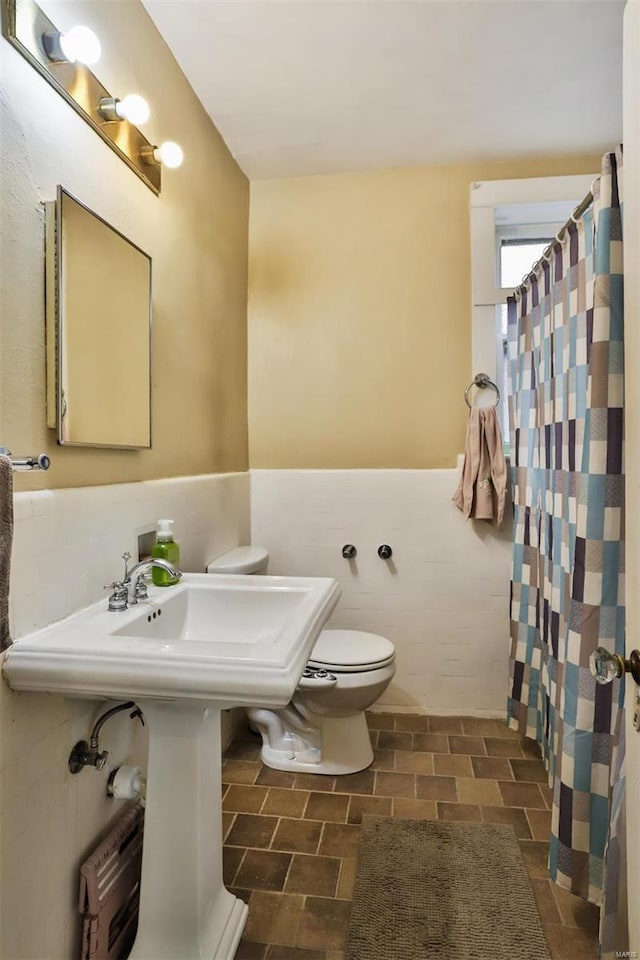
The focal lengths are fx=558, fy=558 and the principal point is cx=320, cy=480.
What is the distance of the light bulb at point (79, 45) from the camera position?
1.13 m

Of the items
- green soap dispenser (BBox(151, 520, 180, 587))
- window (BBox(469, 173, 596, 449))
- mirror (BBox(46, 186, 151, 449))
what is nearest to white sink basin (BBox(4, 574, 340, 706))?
green soap dispenser (BBox(151, 520, 180, 587))

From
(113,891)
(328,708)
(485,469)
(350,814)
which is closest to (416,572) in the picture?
(485,469)

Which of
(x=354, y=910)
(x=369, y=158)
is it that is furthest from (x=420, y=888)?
(x=369, y=158)

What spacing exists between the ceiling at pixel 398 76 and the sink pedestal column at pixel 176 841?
6.56 ft

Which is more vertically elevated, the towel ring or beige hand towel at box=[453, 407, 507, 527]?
the towel ring

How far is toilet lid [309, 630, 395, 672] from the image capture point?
2.01 metres

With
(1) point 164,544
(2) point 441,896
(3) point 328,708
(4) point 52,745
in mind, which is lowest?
(2) point 441,896

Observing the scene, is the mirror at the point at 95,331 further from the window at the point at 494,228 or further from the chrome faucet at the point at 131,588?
the window at the point at 494,228

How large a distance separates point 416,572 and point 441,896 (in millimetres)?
1279

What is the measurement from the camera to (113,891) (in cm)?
128

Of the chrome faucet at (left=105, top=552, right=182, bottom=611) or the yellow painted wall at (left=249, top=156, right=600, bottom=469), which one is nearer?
the chrome faucet at (left=105, top=552, right=182, bottom=611)

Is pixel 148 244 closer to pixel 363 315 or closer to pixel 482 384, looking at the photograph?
pixel 363 315

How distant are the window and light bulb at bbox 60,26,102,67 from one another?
1.80m

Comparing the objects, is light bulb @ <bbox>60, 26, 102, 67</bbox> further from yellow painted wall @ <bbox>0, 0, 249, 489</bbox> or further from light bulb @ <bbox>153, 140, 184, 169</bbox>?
light bulb @ <bbox>153, 140, 184, 169</bbox>
